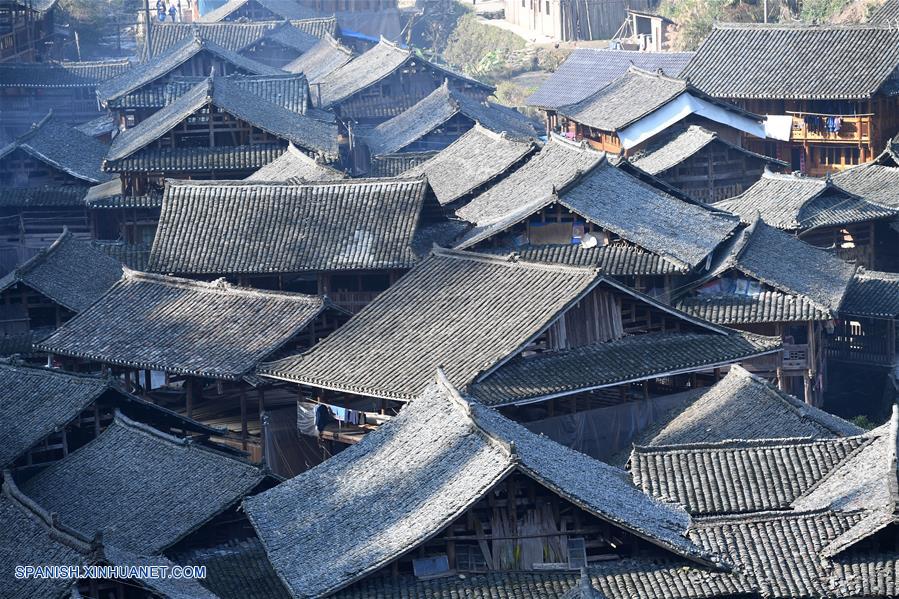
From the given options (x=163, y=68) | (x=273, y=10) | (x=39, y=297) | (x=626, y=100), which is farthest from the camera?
(x=273, y=10)

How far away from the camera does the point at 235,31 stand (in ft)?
289

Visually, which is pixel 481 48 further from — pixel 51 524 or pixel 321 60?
pixel 51 524

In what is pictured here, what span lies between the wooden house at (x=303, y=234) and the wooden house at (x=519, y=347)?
4.70 m

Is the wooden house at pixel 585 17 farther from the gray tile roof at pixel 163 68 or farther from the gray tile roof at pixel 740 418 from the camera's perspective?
the gray tile roof at pixel 740 418

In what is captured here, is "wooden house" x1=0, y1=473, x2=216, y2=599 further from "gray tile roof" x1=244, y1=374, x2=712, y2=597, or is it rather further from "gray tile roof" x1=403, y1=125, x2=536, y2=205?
"gray tile roof" x1=403, y1=125, x2=536, y2=205

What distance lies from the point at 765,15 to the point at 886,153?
23768 mm

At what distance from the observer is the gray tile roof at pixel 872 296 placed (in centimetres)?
4469

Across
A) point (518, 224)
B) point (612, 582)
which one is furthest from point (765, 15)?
point (612, 582)

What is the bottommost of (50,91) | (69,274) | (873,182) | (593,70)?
(50,91)

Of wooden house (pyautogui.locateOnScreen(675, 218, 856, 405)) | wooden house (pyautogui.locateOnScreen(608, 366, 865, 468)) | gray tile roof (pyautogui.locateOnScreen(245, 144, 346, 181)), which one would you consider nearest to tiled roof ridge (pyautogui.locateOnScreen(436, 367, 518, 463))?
wooden house (pyautogui.locateOnScreen(608, 366, 865, 468))

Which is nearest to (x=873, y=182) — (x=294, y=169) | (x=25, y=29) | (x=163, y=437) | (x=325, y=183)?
(x=294, y=169)

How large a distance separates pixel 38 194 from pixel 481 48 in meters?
44.3

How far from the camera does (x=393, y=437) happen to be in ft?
97.4

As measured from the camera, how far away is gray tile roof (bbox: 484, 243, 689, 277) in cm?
4088
